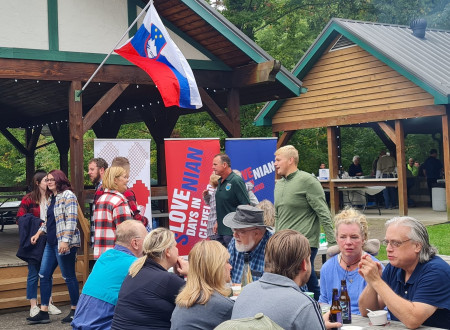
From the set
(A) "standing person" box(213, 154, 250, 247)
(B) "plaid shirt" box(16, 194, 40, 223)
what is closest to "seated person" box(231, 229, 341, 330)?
(A) "standing person" box(213, 154, 250, 247)

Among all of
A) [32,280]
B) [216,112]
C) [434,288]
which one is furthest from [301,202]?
[216,112]

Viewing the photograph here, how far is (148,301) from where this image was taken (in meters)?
4.48

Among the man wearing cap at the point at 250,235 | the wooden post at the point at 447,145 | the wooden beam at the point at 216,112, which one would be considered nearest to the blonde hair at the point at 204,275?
the man wearing cap at the point at 250,235

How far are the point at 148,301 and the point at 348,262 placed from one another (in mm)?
1450

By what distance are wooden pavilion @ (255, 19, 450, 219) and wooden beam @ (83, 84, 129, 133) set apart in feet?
28.0

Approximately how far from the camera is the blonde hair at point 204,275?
402cm

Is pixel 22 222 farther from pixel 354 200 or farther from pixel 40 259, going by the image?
pixel 354 200

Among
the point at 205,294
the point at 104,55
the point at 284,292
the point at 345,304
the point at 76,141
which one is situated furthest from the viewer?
the point at 104,55

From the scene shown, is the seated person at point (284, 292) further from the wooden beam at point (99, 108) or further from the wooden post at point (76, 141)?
the wooden beam at point (99, 108)

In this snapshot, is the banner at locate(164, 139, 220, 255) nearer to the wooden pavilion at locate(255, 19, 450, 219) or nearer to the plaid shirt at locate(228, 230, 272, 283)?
the plaid shirt at locate(228, 230, 272, 283)

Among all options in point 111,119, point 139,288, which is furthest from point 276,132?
point 139,288

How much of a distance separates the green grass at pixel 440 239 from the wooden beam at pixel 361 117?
2.79 m

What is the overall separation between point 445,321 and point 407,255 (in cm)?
44

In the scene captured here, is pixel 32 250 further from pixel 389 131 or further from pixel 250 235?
pixel 389 131
